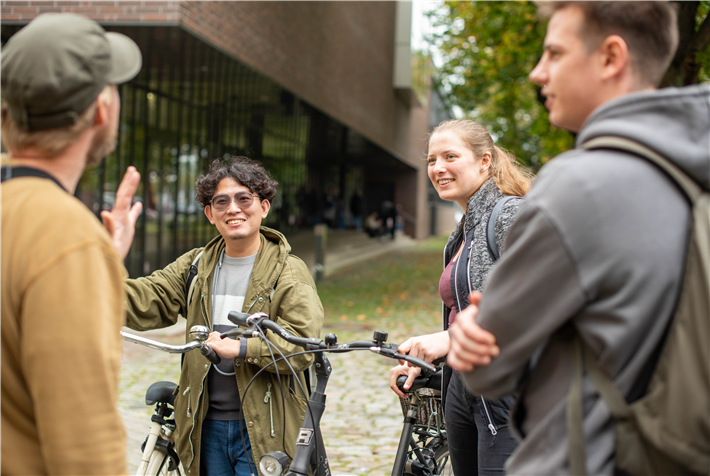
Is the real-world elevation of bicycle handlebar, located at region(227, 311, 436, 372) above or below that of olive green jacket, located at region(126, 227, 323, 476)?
above

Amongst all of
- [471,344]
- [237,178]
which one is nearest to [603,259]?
[471,344]

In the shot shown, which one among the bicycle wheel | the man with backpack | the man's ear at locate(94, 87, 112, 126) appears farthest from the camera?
the bicycle wheel

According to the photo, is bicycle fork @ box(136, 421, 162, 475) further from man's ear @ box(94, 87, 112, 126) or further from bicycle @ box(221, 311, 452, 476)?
man's ear @ box(94, 87, 112, 126)

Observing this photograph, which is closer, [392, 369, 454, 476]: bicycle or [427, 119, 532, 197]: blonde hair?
[427, 119, 532, 197]: blonde hair

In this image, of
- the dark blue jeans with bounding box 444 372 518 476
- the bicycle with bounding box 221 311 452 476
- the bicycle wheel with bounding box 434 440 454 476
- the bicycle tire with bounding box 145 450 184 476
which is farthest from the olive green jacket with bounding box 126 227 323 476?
the bicycle wheel with bounding box 434 440 454 476

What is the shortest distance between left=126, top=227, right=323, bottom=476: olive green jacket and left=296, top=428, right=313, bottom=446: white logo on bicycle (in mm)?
356

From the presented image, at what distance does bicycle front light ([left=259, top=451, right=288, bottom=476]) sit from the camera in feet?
8.45

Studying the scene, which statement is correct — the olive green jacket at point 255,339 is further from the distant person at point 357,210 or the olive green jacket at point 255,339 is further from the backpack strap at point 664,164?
the distant person at point 357,210

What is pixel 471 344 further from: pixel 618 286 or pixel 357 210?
pixel 357 210

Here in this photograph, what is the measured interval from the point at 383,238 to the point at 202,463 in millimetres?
28798

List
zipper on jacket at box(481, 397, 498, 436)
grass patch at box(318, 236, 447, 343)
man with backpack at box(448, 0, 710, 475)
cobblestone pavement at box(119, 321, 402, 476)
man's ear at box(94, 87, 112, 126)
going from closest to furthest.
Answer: man with backpack at box(448, 0, 710, 475) < man's ear at box(94, 87, 112, 126) < zipper on jacket at box(481, 397, 498, 436) < cobblestone pavement at box(119, 321, 402, 476) < grass patch at box(318, 236, 447, 343)

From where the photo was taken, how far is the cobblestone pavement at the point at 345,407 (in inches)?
202

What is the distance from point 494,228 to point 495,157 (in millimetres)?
501

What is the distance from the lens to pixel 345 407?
6598 millimetres
